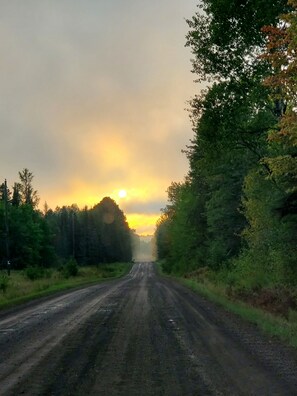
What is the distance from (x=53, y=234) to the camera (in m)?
111

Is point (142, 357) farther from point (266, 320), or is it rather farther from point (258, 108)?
point (258, 108)

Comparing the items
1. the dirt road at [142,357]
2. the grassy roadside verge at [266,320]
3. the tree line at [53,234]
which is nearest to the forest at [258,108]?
the grassy roadside verge at [266,320]

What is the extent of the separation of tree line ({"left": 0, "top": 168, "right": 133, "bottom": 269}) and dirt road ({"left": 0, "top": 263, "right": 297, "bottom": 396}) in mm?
57329

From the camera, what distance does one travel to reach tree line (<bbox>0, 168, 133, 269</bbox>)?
83125mm

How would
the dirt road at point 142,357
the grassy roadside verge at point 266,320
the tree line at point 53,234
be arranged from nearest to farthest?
the dirt road at point 142,357
the grassy roadside verge at point 266,320
the tree line at point 53,234

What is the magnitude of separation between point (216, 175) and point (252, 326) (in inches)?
880

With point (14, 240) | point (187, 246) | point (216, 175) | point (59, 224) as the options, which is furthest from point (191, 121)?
point (59, 224)

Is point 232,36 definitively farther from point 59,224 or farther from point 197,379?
point 59,224

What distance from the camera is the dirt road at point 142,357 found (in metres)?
6.86

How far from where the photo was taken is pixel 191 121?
1842 cm

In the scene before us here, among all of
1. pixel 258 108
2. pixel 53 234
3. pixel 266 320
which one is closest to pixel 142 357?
pixel 266 320

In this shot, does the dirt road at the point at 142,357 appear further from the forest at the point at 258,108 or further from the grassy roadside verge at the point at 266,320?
the forest at the point at 258,108

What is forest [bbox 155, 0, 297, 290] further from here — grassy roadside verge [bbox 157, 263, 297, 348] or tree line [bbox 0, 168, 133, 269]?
tree line [bbox 0, 168, 133, 269]

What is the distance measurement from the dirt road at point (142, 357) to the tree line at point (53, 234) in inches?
2257
